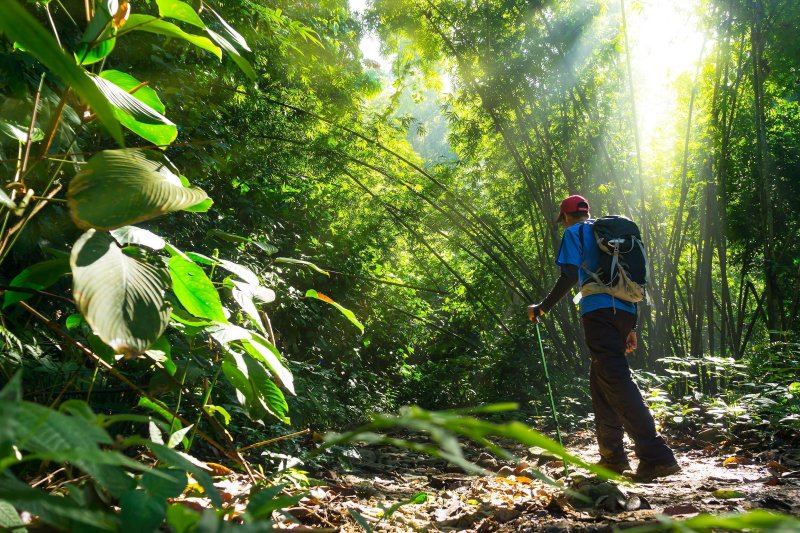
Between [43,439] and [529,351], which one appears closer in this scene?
[43,439]

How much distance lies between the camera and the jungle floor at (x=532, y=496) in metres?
1.51

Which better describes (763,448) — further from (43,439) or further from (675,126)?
(675,126)

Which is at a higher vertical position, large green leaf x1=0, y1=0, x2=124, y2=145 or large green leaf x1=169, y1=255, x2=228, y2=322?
large green leaf x1=0, y1=0, x2=124, y2=145

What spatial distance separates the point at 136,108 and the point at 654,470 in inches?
96.4

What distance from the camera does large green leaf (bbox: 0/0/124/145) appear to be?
13.4 inches

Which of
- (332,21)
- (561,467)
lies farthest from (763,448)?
(332,21)

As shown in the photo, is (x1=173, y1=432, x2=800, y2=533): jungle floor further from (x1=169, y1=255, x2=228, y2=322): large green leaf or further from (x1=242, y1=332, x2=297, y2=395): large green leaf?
(x1=169, y1=255, x2=228, y2=322): large green leaf

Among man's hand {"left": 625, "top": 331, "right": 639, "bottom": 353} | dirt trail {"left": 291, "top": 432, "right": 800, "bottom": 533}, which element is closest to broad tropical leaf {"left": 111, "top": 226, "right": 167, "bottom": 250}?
dirt trail {"left": 291, "top": 432, "right": 800, "bottom": 533}

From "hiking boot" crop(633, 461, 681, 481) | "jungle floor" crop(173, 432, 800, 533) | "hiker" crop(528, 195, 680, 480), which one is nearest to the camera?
"jungle floor" crop(173, 432, 800, 533)

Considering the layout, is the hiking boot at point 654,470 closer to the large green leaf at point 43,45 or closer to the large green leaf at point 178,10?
the large green leaf at point 178,10

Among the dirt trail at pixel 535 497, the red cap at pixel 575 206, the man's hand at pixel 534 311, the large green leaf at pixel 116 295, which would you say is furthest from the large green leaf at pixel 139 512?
the red cap at pixel 575 206

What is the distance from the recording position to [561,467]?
2.84 m

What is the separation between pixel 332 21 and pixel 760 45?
147 inches

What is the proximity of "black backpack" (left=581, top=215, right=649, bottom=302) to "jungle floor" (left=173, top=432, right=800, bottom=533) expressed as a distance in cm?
83
